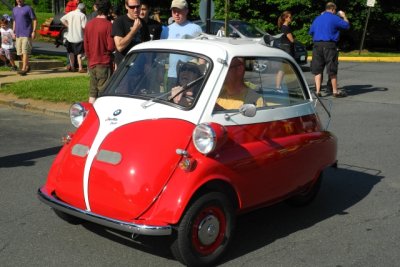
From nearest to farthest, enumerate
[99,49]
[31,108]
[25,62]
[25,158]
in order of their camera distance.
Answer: [25,158] < [99,49] < [31,108] < [25,62]

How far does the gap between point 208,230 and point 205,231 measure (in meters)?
0.03

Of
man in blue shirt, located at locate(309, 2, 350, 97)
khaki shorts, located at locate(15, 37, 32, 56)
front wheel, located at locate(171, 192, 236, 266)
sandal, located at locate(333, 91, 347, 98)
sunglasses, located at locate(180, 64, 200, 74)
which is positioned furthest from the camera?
khaki shorts, located at locate(15, 37, 32, 56)

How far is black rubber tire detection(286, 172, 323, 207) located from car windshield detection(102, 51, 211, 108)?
5.57 feet

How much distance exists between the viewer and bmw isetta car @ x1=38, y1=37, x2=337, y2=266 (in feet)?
13.0

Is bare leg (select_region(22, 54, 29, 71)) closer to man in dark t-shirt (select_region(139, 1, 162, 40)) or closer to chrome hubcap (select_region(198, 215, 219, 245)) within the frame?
man in dark t-shirt (select_region(139, 1, 162, 40))

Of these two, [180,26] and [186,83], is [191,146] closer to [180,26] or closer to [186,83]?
[186,83]

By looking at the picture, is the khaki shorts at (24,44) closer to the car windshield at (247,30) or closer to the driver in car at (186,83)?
the car windshield at (247,30)

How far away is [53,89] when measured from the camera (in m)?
11.7

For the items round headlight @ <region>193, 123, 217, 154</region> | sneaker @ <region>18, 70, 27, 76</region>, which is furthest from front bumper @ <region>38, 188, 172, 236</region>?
sneaker @ <region>18, 70, 27, 76</region>

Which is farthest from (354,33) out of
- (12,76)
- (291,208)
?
(291,208)

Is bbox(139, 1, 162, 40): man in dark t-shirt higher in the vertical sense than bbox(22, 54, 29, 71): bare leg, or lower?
higher

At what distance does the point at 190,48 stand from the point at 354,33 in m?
22.9

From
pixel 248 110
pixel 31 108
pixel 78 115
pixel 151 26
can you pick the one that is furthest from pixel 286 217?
pixel 31 108

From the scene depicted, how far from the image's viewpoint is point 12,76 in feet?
46.2
